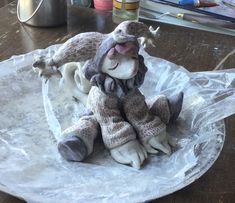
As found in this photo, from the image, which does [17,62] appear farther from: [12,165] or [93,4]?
[93,4]

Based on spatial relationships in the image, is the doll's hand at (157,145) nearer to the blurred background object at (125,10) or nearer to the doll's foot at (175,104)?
the doll's foot at (175,104)

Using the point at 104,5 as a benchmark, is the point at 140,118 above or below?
above

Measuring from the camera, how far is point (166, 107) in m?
0.46

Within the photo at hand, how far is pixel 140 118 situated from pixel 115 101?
0.03 m

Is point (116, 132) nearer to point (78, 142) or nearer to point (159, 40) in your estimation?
point (78, 142)

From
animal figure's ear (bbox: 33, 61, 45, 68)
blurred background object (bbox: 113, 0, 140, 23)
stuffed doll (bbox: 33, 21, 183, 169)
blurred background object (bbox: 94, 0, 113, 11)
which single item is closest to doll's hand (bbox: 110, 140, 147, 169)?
stuffed doll (bbox: 33, 21, 183, 169)

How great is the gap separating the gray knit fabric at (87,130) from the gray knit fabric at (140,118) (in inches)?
1.4

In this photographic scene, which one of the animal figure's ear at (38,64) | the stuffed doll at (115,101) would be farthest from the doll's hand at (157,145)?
the animal figure's ear at (38,64)

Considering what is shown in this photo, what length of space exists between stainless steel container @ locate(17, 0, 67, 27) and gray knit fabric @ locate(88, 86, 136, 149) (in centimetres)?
40

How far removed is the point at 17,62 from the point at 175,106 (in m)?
0.25

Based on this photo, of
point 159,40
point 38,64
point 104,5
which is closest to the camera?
point 38,64

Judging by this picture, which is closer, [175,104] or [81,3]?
[175,104]

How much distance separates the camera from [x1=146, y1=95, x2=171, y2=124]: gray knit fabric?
A: 461 mm

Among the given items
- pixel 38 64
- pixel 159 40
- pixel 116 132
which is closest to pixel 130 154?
pixel 116 132
